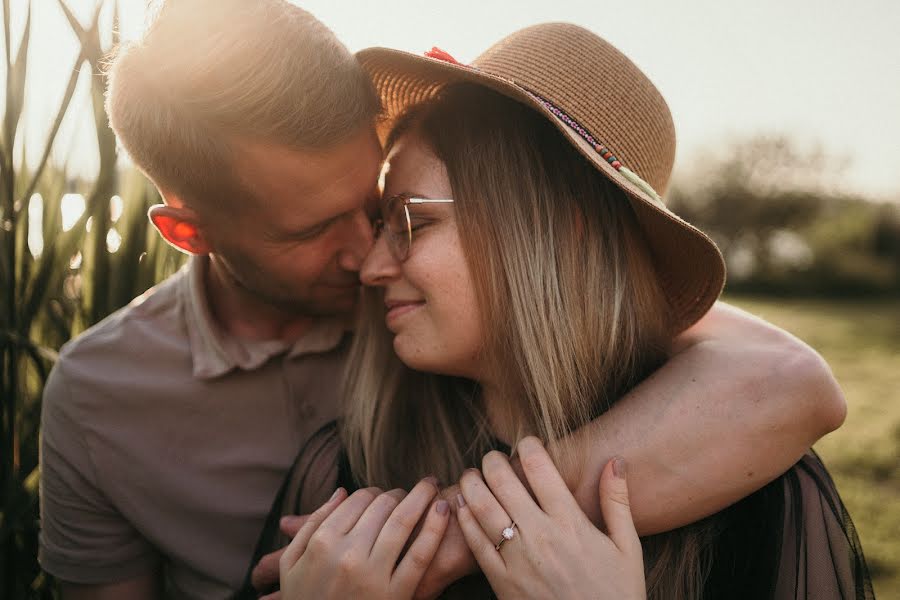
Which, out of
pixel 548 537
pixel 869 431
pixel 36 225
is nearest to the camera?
pixel 548 537

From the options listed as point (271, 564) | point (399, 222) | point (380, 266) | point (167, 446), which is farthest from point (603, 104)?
point (167, 446)

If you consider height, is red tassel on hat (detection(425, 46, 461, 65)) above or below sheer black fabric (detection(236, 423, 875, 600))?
above

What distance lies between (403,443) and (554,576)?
2.81 ft

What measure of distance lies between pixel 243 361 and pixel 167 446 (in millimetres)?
374

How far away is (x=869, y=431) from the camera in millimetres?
6715

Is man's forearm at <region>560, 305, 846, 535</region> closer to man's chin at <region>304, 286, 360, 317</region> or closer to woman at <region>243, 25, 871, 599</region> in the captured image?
woman at <region>243, 25, 871, 599</region>

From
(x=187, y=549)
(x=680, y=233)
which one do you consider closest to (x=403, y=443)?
(x=187, y=549)

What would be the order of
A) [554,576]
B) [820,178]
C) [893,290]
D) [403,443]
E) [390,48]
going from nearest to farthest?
[554,576] → [390,48] → [403,443] → [893,290] → [820,178]

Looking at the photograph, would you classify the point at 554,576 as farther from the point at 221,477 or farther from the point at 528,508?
the point at 221,477

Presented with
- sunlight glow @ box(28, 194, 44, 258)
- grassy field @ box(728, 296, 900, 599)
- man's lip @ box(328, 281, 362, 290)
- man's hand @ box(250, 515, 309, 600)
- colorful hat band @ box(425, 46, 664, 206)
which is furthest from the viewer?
grassy field @ box(728, 296, 900, 599)

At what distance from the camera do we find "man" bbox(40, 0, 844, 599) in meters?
1.60

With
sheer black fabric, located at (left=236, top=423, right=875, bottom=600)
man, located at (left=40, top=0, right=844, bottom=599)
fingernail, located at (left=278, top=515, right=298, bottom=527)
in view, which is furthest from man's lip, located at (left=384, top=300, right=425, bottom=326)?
sheer black fabric, located at (left=236, top=423, right=875, bottom=600)

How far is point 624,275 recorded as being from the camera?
188 cm

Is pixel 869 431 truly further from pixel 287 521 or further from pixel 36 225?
pixel 36 225
